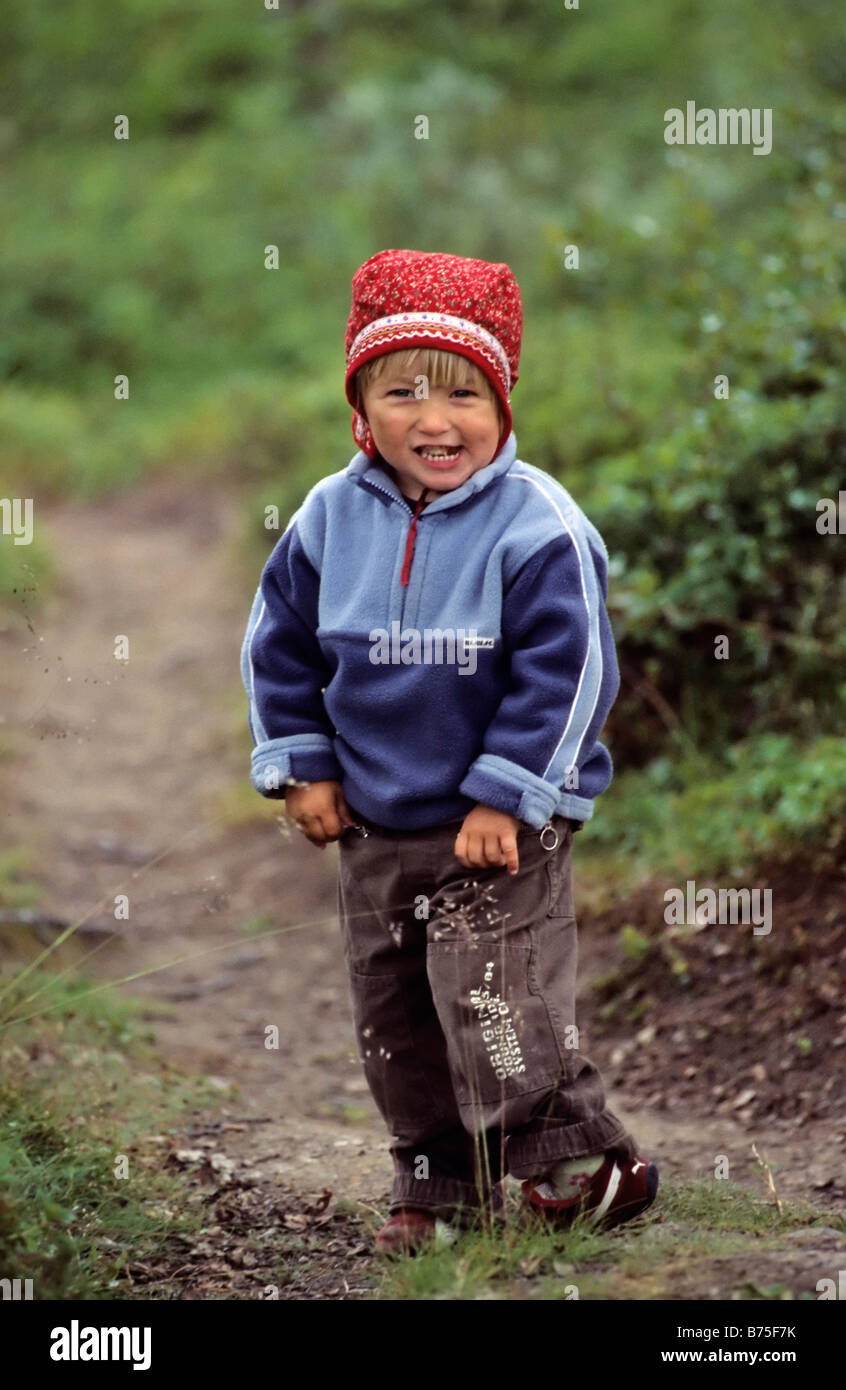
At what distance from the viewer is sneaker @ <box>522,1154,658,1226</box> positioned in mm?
2912

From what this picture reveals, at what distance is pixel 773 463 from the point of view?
17.3 feet

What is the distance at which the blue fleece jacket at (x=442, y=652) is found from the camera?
2703 millimetres

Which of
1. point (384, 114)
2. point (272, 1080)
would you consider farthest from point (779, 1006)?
point (384, 114)

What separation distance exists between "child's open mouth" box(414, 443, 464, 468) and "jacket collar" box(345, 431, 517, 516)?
5 cm

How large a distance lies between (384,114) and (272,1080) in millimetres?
10596

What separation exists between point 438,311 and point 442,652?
591 mm

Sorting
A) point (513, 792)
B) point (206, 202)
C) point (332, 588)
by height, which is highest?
point (206, 202)

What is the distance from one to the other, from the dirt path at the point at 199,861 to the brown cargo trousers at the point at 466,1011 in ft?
0.98

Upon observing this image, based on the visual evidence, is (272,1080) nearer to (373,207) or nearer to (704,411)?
(704,411)
